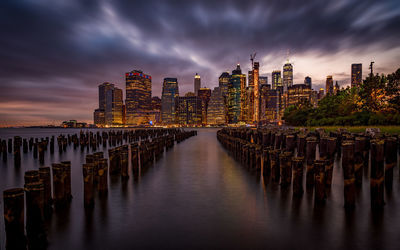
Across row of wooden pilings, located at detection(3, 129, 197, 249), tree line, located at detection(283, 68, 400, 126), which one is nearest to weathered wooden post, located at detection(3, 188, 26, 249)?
row of wooden pilings, located at detection(3, 129, 197, 249)

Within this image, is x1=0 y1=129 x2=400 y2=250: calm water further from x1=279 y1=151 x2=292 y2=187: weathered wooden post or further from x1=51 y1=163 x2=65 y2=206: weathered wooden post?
x1=51 y1=163 x2=65 y2=206: weathered wooden post

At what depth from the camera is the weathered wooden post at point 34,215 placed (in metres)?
5.25

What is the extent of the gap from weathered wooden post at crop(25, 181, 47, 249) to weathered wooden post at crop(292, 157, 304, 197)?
7.79 m

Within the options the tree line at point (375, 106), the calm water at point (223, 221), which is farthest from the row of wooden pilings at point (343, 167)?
the tree line at point (375, 106)

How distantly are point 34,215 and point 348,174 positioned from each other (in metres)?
8.93

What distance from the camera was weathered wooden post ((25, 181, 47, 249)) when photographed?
5254mm

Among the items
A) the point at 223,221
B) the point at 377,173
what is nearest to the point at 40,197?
the point at 223,221

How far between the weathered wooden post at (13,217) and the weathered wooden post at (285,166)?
28.2 ft

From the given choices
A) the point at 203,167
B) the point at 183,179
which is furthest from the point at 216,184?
the point at 203,167

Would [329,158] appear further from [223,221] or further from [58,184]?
[58,184]

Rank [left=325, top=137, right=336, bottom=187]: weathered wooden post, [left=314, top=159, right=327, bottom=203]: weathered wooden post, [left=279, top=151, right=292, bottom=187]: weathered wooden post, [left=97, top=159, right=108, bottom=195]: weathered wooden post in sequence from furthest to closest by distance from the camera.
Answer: [left=279, top=151, right=292, bottom=187]: weathered wooden post, [left=325, top=137, right=336, bottom=187]: weathered wooden post, [left=97, top=159, right=108, bottom=195]: weathered wooden post, [left=314, top=159, right=327, bottom=203]: weathered wooden post

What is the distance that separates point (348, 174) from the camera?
7070 mm

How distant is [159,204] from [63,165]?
380 centimetres

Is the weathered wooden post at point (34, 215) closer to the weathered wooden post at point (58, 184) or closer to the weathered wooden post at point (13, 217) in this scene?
the weathered wooden post at point (13, 217)
